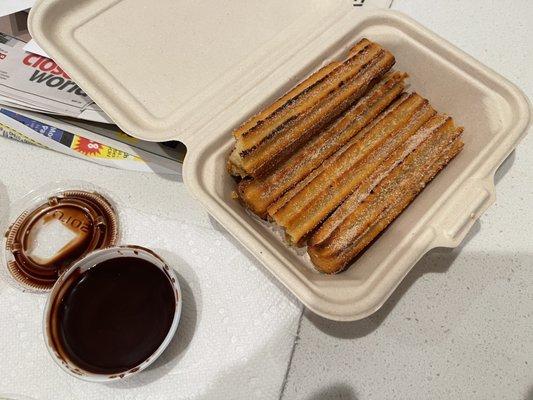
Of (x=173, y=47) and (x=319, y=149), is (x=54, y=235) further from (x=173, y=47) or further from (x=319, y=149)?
(x=319, y=149)

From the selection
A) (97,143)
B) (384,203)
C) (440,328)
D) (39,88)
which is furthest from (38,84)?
(440,328)

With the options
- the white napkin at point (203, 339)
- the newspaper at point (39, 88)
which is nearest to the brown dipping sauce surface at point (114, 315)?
the white napkin at point (203, 339)

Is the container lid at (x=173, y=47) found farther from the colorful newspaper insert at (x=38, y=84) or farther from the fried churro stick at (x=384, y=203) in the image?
the fried churro stick at (x=384, y=203)

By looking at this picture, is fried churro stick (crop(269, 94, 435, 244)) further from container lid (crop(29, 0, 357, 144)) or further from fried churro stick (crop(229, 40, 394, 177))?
container lid (crop(29, 0, 357, 144))

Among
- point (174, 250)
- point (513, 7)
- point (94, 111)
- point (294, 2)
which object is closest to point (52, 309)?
point (174, 250)

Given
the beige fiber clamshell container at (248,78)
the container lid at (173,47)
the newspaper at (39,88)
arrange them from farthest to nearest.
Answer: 1. the newspaper at (39,88)
2. the container lid at (173,47)
3. the beige fiber clamshell container at (248,78)

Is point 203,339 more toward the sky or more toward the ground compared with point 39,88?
more toward the ground

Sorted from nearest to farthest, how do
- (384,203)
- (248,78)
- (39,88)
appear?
(384,203), (248,78), (39,88)

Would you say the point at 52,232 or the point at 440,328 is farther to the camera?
the point at 52,232
